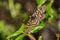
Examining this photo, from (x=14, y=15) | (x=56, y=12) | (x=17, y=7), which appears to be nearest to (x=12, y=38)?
(x=56, y=12)

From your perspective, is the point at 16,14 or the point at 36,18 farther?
the point at 16,14

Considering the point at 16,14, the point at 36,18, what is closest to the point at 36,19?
the point at 36,18

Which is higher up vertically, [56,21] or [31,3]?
[31,3]

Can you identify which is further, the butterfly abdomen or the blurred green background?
the blurred green background

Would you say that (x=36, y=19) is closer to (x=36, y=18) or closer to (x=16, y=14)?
(x=36, y=18)

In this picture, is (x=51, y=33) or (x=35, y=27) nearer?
(x=35, y=27)

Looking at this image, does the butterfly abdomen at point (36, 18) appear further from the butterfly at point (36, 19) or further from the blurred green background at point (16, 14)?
the blurred green background at point (16, 14)

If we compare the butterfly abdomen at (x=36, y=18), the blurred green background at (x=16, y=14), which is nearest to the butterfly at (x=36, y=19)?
the butterfly abdomen at (x=36, y=18)

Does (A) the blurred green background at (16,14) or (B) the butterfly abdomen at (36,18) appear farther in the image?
(A) the blurred green background at (16,14)

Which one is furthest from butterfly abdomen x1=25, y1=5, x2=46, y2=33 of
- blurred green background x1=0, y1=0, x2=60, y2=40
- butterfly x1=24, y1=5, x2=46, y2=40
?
blurred green background x1=0, y1=0, x2=60, y2=40

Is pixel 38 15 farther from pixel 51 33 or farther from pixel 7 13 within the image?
pixel 7 13

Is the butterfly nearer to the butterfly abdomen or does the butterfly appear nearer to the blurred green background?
the butterfly abdomen
